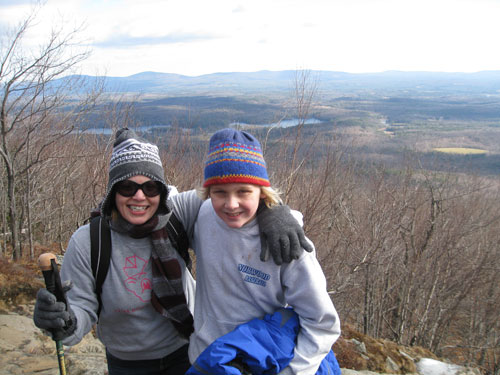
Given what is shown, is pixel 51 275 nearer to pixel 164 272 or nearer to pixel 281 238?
pixel 164 272

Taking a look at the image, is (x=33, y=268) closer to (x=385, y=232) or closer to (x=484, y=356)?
(x=385, y=232)

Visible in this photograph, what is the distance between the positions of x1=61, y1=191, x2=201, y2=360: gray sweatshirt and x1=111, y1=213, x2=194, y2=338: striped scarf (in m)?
0.06

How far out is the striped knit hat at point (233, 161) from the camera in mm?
1857

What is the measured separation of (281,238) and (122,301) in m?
1.07

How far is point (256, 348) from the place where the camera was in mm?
1663

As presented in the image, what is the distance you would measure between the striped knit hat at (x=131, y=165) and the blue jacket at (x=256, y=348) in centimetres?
88

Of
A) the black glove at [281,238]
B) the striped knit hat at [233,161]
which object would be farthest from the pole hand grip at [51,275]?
the black glove at [281,238]

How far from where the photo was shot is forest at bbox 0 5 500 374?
7827 millimetres

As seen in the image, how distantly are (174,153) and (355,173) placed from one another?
6666 millimetres

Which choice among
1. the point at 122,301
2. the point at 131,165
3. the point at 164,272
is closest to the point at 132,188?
the point at 131,165

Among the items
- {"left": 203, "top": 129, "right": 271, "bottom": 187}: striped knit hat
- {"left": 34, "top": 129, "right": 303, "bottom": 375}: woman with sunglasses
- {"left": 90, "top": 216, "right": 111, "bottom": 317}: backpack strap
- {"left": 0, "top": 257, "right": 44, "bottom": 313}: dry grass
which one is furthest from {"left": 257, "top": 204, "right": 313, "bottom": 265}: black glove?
{"left": 0, "top": 257, "right": 44, "bottom": 313}: dry grass

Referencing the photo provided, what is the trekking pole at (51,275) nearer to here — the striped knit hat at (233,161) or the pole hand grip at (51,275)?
the pole hand grip at (51,275)

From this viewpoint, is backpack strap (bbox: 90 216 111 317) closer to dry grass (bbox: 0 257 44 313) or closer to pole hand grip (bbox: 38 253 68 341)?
pole hand grip (bbox: 38 253 68 341)

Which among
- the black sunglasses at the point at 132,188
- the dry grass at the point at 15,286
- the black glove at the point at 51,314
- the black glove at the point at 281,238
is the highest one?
the black sunglasses at the point at 132,188
